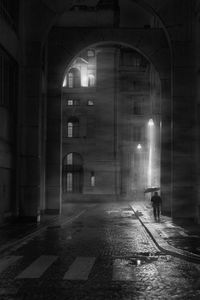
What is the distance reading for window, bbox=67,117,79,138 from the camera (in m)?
68.3

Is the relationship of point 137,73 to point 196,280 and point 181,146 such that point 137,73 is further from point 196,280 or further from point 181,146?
point 196,280

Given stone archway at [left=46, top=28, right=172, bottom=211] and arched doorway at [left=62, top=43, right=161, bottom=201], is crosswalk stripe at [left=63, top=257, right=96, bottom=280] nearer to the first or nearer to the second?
stone archway at [left=46, top=28, right=172, bottom=211]

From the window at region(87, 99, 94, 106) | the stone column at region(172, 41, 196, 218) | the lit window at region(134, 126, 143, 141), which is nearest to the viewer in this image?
the stone column at region(172, 41, 196, 218)

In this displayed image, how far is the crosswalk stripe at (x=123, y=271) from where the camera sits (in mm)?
12211

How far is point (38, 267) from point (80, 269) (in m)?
1.11

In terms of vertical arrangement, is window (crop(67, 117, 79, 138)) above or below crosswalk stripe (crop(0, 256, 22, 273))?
above

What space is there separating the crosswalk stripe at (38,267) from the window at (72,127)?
52.5 m

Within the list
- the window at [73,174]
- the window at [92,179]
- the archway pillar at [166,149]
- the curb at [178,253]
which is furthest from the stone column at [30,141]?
the window at [73,174]

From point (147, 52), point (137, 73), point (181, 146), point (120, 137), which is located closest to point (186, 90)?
point (181, 146)

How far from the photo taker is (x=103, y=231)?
81.8ft

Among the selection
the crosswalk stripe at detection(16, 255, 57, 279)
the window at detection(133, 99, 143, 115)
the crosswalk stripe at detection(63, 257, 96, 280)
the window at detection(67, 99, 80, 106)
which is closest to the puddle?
the crosswalk stripe at detection(63, 257, 96, 280)

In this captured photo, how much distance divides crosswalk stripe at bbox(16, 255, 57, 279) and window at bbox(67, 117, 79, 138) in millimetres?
52542

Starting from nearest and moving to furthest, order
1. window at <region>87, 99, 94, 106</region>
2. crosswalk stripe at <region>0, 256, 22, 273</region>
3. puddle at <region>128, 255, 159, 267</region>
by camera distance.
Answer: crosswalk stripe at <region>0, 256, 22, 273</region> → puddle at <region>128, 255, 159, 267</region> → window at <region>87, 99, 94, 106</region>

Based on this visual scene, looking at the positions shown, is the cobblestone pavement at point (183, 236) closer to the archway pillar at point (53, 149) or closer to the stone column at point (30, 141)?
the stone column at point (30, 141)
